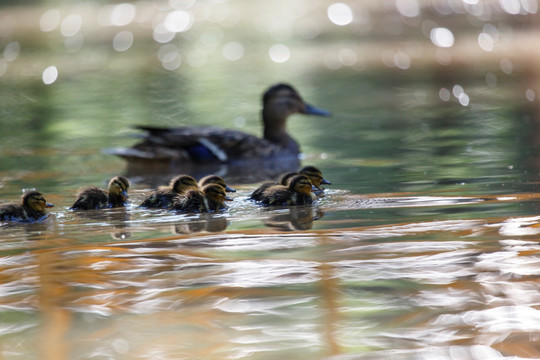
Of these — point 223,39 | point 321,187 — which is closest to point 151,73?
point 223,39

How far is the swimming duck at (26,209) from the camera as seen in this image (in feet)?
19.8

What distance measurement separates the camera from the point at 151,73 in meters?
16.2

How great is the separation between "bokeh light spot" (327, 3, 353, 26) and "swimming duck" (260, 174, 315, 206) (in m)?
15.1

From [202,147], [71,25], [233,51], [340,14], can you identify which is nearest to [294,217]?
[202,147]

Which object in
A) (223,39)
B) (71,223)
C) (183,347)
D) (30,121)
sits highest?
(223,39)

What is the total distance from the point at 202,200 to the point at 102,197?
667mm

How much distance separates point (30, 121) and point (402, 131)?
4237mm

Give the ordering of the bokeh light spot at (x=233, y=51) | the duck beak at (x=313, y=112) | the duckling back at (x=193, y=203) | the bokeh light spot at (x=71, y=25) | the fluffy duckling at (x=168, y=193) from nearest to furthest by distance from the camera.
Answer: the duckling back at (x=193, y=203) < the fluffy duckling at (x=168, y=193) < the duck beak at (x=313, y=112) < the bokeh light spot at (x=233, y=51) < the bokeh light spot at (x=71, y=25)

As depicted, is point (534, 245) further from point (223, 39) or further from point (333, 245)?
point (223, 39)

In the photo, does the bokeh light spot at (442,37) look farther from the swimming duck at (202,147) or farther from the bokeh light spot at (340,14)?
the swimming duck at (202,147)

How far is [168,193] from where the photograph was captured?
6391 millimetres

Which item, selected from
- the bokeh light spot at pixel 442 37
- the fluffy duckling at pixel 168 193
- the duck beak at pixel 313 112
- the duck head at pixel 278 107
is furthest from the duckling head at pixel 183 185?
the bokeh light spot at pixel 442 37

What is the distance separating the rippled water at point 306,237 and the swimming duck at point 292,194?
0.13 m

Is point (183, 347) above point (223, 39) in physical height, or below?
below
